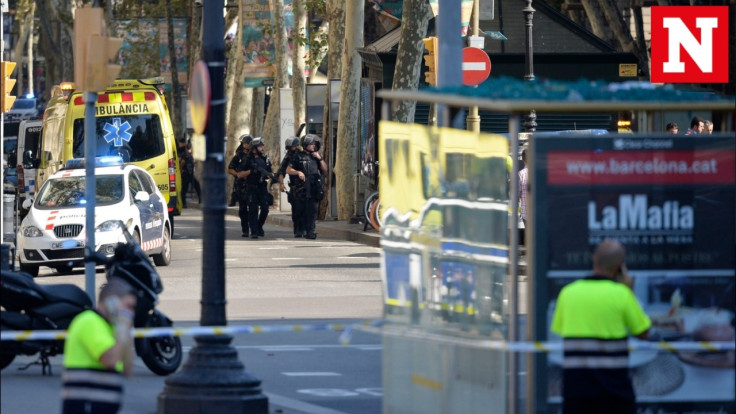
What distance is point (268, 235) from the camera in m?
28.6

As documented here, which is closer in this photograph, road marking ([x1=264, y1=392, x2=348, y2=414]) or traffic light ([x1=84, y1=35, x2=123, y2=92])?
road marking ([x1=264, y1=392, x2=348, y2=414])

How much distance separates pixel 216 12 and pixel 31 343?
3.02m

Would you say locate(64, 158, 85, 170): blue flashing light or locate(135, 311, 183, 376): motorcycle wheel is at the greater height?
locate(64, 158, 85, 170): blue flashing light

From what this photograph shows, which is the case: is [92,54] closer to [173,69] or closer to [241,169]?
[241,169]

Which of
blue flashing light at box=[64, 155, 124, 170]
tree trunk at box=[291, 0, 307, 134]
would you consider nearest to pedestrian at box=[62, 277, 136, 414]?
blue flashing light at box=[64, 155, 124, 170]

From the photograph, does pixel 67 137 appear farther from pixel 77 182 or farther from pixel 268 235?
pixel 77 182

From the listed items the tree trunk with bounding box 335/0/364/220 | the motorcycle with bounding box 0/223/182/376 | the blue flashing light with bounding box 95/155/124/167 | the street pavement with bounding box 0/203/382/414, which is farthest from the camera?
the tree trunk with bounding box 335/0/364/220

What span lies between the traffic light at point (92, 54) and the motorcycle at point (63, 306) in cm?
127

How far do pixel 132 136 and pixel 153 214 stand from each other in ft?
23.9

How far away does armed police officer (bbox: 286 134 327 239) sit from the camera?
26.2 m

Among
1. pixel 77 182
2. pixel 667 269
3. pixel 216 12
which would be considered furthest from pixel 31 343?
pixel 77 182

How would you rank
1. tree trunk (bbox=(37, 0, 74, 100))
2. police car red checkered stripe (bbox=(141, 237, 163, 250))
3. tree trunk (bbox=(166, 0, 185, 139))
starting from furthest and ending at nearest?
1. tree trunk (bbox=(37, 0, 74, 100))
2. tree trunk (bbox=(166, 0, 185, 139))
3. police car red checkered stripe (bbox=(141, 237, 163, 250))

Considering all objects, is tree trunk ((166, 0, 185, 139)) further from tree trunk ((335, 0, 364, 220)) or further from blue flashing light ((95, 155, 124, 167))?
blue flashing light ((95, 155, 124, 167))

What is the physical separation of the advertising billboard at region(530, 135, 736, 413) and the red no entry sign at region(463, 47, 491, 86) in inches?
460
